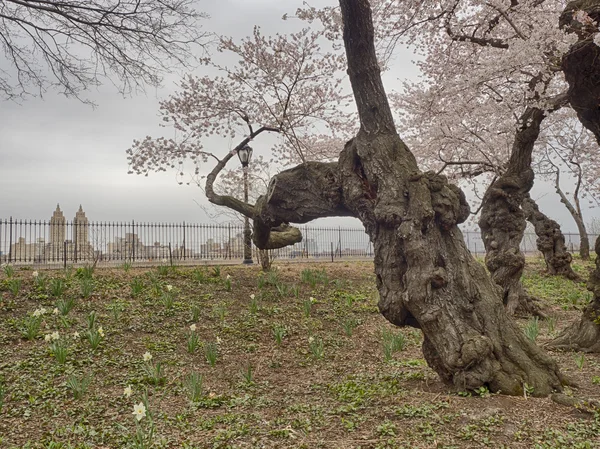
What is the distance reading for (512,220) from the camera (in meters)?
9.16

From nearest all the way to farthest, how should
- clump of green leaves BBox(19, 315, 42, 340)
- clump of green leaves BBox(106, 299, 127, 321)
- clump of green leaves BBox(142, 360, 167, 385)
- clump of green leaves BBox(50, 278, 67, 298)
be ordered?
clump of green leaves BBox(142, 360, 167, 385) < clump of green leaves BBox(19, 315, 42, 340) < clump of green leaves BBox(106, 299, 127, 321) < clump of green leaves BBox(50, 278, 67, 298)

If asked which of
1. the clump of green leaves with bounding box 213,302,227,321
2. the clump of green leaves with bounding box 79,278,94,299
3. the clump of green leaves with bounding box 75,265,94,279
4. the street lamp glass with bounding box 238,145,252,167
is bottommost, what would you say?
the clump of green leaves with bounding box 213,302,227,321

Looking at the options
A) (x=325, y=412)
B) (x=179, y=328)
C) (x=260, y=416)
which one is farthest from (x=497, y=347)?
(x=179, y=328)

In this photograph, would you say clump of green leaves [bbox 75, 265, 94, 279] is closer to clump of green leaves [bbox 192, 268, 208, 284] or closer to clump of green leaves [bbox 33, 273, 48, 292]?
clump of green leaves [bbox 33, 273, 48, 292]

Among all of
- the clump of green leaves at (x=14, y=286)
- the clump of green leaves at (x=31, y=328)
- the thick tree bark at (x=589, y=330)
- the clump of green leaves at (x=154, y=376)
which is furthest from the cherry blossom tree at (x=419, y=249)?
the clump of green leaves at (x=14, y=286)

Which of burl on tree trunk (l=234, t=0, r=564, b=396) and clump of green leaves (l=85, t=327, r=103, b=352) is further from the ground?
burl on tree trunk (l=234, t=0, r=564, b=396)

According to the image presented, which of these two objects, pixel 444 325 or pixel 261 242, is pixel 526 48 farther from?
pixel 444 325

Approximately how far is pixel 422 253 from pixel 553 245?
1231cm

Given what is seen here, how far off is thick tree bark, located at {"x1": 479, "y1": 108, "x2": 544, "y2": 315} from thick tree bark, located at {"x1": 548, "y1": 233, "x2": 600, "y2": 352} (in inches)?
113

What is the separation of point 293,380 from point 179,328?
250cm

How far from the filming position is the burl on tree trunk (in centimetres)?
402

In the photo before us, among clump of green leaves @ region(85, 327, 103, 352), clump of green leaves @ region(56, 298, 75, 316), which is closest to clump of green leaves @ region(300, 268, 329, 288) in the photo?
clump of green leaves @ region(56, 298, 75, 316)

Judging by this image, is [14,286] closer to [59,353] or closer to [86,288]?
[86,288]

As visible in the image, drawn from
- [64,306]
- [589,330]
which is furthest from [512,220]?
[64,306]
